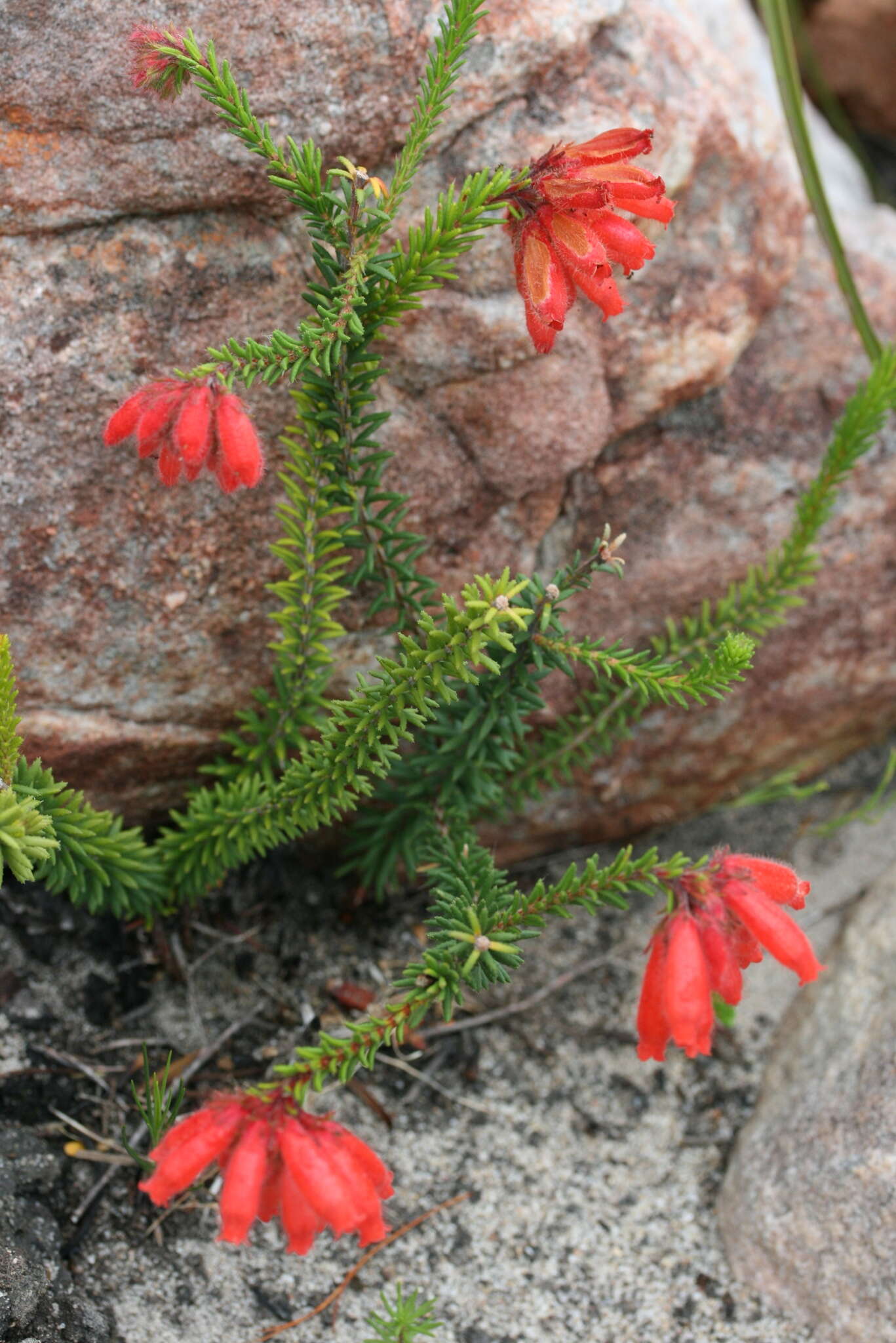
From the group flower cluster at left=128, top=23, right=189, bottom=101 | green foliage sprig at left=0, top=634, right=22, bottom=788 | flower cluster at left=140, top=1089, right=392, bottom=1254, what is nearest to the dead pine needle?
flower cluster at left=140, top=1089, right=392, bottom=1254

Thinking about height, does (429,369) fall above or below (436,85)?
below

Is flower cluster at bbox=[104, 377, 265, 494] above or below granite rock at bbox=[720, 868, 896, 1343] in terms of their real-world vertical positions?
above

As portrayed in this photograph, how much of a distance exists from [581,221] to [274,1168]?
1.56 metres

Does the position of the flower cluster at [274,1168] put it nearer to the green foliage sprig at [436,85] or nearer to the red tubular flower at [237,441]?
the red tubular flower at [237,441]

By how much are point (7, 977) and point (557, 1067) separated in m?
1.29

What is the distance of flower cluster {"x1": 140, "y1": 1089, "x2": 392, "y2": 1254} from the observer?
156 centimetres

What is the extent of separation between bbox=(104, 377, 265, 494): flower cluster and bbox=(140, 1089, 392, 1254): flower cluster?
0.98 meters

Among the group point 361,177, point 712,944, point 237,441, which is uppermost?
point 361,177

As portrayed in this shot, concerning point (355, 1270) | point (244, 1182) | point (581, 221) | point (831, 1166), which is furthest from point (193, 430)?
point (831, 1166)

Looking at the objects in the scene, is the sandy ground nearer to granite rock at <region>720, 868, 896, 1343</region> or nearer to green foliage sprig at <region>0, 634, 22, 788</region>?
granite rock at <region>720, 868, 896, 1343</region>

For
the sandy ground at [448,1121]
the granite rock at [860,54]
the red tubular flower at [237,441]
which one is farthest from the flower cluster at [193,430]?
the granite rock at [860,54]

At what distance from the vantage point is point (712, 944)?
1783 millimetres

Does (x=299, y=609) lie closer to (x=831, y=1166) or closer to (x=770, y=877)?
(x=770, y=877)

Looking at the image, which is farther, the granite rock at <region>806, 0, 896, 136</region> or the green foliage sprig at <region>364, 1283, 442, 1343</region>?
the granite rock at <region>806, 0, 896, 136</region>
